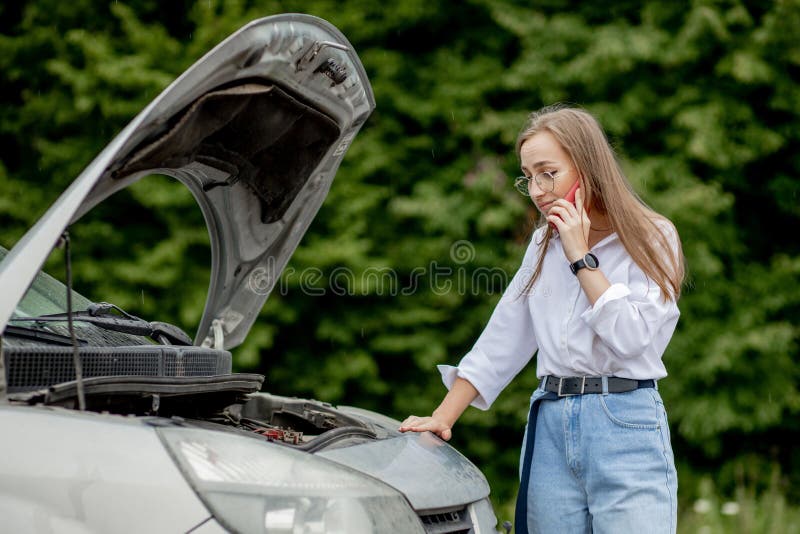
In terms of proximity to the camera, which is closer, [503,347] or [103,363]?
[103,363]

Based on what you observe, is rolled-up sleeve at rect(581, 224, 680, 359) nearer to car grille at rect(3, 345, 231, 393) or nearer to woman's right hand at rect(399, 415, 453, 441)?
woman's right hand at rect(399, 415, 453, 441)

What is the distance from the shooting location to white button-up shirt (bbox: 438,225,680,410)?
2.26m

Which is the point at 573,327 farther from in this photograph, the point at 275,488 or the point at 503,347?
the point at 275,488

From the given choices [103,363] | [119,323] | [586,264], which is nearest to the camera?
[103,363]

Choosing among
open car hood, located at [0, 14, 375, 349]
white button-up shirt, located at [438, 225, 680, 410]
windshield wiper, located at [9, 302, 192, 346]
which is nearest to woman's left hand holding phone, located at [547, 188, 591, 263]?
white button-up shirt, located at [438, 225, 680, 410]

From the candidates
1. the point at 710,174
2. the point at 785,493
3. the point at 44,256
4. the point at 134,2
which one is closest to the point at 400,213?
the point at 710,174

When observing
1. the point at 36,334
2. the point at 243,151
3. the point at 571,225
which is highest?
the point at 243,151

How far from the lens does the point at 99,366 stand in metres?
2.21

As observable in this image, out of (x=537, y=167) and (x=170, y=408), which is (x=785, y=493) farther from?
(x=170, y=408)

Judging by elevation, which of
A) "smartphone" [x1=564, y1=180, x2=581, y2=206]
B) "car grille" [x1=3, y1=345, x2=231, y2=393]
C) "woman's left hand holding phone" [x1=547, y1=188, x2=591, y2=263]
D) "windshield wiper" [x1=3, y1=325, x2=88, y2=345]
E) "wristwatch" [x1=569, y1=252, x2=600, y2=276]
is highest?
"smartphone" [x1=564, y1=180, x2=581, y2=206]

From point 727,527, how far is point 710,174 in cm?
271

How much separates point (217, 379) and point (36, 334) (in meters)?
0.47

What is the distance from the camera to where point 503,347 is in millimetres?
2750

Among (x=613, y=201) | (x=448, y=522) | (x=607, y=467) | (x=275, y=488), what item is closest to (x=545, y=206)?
(x=613, y=201)
